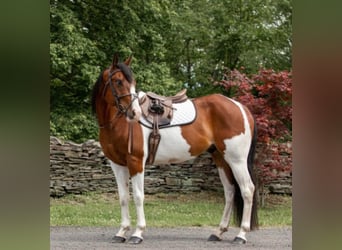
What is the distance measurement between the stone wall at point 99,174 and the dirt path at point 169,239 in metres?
1.88

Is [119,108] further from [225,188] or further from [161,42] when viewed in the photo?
[161,42]

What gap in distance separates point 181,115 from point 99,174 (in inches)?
131

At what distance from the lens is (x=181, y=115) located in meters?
4.03

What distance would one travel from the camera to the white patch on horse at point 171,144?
3963 mm

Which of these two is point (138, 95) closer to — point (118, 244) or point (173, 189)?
point (118, 244)

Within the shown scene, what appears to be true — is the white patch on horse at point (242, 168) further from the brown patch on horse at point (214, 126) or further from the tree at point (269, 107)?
the tree at point (269, 107)

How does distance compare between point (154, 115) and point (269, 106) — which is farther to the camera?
point (269, 106)

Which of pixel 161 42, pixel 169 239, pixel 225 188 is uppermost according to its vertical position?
pixel 161 42

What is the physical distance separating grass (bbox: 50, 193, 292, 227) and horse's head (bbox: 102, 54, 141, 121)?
2.00 metres

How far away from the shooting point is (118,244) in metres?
4.01

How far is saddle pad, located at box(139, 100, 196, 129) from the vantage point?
3953 mm

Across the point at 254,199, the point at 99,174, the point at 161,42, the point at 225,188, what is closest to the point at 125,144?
the point at 225,188

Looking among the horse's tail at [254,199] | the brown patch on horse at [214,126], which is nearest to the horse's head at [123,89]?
the brown patch on horse at [214,126]

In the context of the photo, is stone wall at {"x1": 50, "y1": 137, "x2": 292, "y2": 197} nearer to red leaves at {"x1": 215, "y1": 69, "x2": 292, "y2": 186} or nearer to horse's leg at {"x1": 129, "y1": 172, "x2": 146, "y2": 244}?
red leaves at {"x1": 215, "y1": 69, "x2": 292, "y2": 186}
